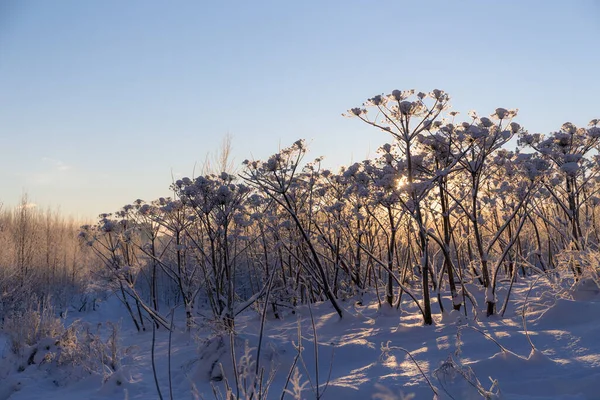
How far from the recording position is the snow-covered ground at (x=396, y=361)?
3.56 m

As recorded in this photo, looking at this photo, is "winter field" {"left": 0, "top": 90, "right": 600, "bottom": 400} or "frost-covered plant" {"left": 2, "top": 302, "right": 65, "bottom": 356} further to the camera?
"frost-covered plant" {"left": 2, "top": 302, "right": 65, "bottom": 356}

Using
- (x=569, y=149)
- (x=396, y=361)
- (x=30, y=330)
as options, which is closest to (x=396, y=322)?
(x=396, y=361)

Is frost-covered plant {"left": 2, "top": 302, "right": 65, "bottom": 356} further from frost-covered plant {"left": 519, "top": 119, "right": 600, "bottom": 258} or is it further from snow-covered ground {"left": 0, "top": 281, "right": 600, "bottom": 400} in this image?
frost-covered plant {"left": 519, "top": 119, "right": 600, "bottom": 258}

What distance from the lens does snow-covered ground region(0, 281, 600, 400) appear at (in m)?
3.56

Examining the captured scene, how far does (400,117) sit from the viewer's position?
5352 mm

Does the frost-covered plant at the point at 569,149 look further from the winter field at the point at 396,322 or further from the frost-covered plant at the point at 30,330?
the frost-covered plant at the point at 30,330

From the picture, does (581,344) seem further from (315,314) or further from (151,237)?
(151,237)

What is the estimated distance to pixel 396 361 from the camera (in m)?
4.55

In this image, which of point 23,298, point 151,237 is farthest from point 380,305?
point 23,298

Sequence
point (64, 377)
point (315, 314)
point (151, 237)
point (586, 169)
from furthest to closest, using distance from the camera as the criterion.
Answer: point (151, 237) < point (315, 314) < point (586, 169) < point (64, 377)

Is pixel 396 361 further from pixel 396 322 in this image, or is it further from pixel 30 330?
pixel 30 330

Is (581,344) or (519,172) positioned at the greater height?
(519,172)

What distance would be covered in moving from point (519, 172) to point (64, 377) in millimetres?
5586

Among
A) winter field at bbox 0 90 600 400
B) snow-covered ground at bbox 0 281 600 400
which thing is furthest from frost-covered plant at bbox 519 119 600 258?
snow-covered ground at bbox 0 281 600 400
